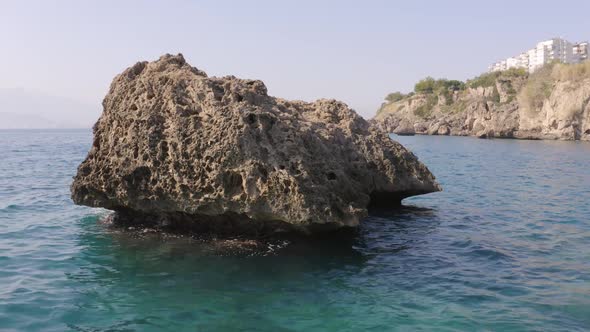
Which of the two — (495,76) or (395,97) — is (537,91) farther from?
(395,97)

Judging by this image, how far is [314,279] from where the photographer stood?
33.0ft

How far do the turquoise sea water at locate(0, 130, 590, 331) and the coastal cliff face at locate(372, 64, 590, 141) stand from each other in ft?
224

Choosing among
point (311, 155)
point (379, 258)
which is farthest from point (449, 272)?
point (311, 155)

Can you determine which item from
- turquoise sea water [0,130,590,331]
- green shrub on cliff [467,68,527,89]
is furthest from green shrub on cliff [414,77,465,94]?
turquoise sea water [0,130,590,331]

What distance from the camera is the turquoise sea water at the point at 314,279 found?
8117 mm

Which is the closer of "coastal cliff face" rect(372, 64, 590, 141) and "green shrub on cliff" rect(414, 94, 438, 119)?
"coastal cliff face" rect(372, 64, 590, 141)

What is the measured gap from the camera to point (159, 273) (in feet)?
33.6

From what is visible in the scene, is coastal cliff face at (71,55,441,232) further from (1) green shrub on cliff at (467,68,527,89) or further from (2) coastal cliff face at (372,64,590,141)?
(1) green shrub on cliff at (467,68,527,89)

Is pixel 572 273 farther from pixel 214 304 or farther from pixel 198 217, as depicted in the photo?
pixel 198 217

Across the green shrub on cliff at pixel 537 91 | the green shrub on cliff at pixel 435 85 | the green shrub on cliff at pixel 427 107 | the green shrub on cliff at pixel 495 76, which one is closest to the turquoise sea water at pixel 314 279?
the green shrub on cliff at pixel 537 91

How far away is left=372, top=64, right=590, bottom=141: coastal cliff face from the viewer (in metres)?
76.4

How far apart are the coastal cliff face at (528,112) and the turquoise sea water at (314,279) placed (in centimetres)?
6836

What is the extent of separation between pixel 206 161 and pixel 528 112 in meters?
85.1

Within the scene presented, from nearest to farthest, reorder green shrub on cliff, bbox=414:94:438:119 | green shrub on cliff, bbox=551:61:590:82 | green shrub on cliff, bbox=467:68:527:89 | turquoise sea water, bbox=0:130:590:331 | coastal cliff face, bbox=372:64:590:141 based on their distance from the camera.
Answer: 1. turquoise sea water, bbox=0:130:590:331
2. coastal cliff face, bbox=372:64:590:141
3. green shrub on cliff, bbox=551:61:590:82
4. green shrub on cliff, bbox=467:68:527:89
5. green shrub on cliff, bbox=414:94:438:119
